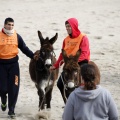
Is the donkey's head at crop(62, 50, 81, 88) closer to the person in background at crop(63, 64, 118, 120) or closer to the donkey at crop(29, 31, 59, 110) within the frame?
the donkey at crop(29, 31, 59, 110)

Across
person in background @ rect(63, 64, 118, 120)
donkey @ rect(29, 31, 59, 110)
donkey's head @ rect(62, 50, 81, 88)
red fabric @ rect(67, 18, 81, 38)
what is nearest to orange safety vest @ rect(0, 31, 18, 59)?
donkey @ rect(29, 31, 59, 110)

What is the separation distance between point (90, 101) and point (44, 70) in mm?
4876

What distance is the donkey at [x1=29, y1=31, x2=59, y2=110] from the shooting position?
9.02 m

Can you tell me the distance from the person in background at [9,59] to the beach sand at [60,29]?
0.63 meters

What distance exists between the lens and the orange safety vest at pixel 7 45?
9.05m

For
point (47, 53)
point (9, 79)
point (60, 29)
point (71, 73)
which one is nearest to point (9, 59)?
point (9, 79)

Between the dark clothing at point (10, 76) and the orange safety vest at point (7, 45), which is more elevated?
the orange safety vest at point (7, 45)

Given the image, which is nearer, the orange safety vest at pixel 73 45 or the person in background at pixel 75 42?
the person in background at pixel 75 42

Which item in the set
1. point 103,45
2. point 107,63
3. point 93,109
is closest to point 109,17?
point 103,45

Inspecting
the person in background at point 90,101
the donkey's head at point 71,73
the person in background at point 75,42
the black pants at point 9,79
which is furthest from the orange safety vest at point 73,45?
the person in background at point 90,101

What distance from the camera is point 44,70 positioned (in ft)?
31.3

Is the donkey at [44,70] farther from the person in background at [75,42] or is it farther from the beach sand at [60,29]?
the person in background at [75,42]

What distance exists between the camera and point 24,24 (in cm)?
2016

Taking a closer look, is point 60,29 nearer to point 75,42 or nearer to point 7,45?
point 7,45
